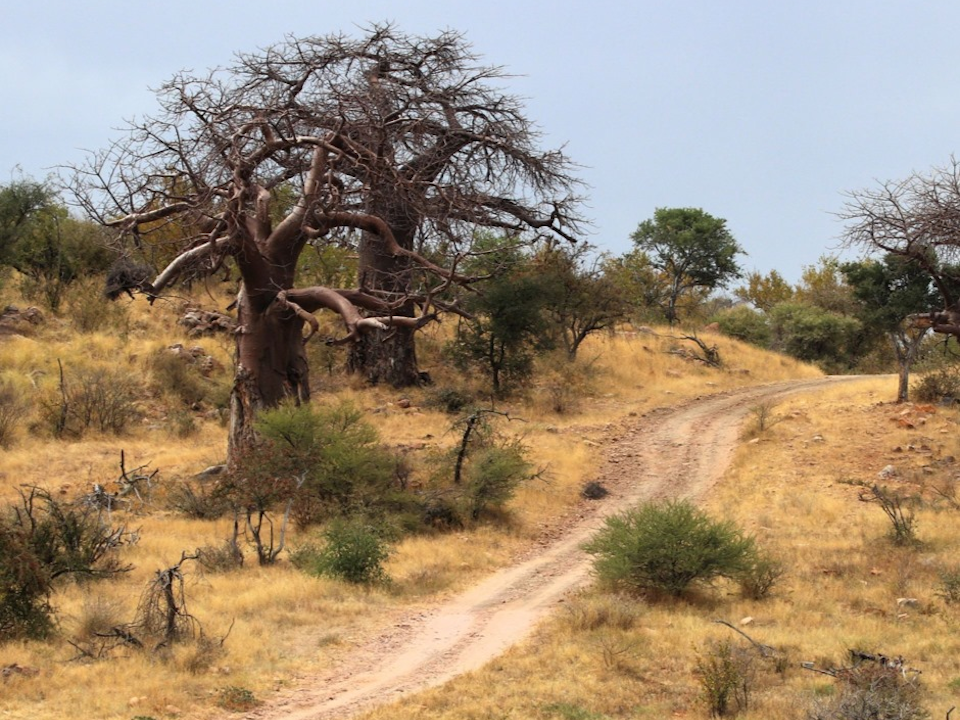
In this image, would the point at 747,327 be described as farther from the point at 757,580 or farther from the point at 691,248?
the point at 757,580

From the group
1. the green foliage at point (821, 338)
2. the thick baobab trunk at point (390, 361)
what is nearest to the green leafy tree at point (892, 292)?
the thick baobab trunk at point (390, 361)

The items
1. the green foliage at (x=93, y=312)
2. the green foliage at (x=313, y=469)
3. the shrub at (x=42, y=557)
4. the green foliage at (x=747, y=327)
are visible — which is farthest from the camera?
the green foliage at (x=747, y=327)

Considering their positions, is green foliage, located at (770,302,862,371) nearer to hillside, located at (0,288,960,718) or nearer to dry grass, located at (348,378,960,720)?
hillside, located at (0,288,960,718)

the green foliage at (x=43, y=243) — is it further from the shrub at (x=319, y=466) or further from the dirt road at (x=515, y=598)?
the dirt road at (x=515, y=598)

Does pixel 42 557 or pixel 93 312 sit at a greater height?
pixel 93 312

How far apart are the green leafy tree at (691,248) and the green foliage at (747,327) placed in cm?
286

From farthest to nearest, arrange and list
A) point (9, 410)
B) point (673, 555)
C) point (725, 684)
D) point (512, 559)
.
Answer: point (9, 410) < point (512, 559) < point (673, 555) < point (725, 684)

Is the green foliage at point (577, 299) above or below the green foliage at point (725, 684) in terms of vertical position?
above

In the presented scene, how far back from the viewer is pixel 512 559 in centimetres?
1374

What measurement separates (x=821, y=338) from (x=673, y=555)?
1094 inches

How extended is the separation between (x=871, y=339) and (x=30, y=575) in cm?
3352

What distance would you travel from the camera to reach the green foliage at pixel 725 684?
8195mm

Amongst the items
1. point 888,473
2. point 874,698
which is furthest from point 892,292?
point 874,698

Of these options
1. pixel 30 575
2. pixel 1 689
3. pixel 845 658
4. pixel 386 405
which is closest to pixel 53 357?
pixel 386 405
